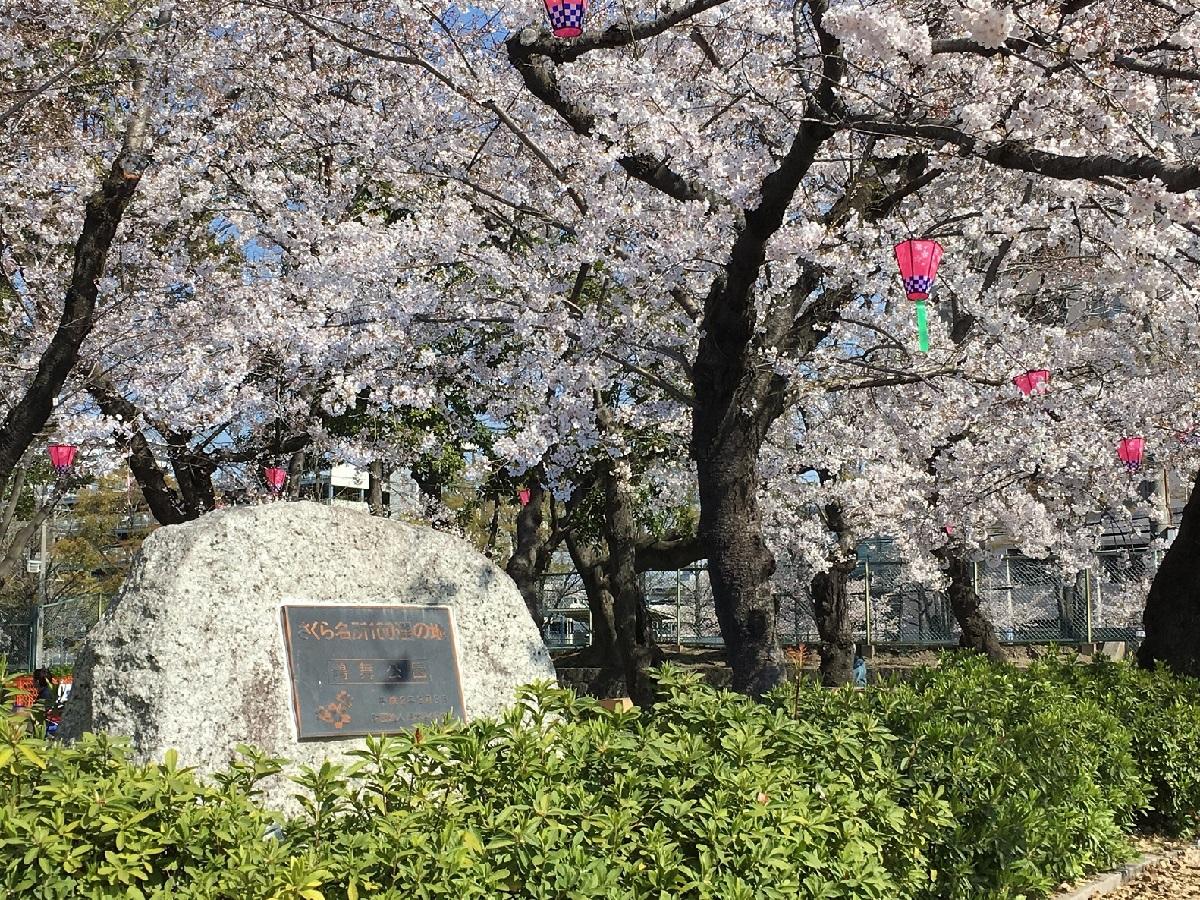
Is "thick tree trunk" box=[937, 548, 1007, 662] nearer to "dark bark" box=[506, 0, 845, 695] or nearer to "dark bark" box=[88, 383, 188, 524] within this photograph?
"dark bark" box=[506, 0, 845, 695]

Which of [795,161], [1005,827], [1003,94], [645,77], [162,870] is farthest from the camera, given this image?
[645,77]

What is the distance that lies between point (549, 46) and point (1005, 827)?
554 cm

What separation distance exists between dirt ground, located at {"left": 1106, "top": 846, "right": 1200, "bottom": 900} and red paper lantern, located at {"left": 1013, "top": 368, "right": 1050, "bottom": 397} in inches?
237

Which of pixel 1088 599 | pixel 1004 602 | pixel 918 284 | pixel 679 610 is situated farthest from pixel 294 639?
pixel 679 610

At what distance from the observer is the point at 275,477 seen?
52.4 feet

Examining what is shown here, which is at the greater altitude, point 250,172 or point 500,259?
point 250,172

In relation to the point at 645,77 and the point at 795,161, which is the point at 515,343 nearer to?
the point at 645,77

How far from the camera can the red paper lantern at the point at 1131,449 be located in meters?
15.0

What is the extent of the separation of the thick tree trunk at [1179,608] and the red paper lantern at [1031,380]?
2.13 m

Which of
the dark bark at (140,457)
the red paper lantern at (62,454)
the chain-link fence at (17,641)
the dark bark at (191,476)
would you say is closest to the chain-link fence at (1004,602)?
the dark bark at (191,476)

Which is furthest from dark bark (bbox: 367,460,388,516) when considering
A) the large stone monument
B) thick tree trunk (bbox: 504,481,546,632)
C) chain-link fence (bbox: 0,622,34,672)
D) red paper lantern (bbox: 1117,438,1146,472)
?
chain-link fence (bbox: 0,622,34,672)

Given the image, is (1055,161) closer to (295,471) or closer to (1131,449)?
(1131,449)

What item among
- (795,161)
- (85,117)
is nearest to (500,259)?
(795,161)

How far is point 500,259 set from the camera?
36.8 feet
